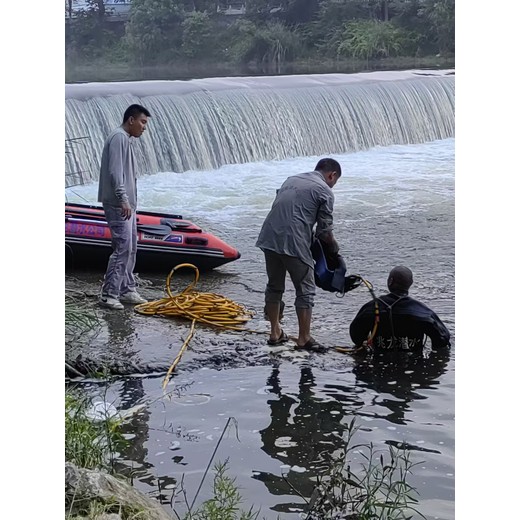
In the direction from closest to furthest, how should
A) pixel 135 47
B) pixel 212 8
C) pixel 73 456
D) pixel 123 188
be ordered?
pixel 73 456 < pixel 123 188 < pixel 135 47 < pixel 212 8

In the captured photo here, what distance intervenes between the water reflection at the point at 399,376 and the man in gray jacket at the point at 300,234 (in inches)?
13.6

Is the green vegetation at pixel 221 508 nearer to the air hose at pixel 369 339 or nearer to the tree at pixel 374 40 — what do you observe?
the air hose at pixel 369 339

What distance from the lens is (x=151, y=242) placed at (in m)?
6.38

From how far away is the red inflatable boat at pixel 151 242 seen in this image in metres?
6.23

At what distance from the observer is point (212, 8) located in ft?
45.0

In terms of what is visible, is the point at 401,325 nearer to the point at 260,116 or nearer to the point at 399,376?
the point at 399,376

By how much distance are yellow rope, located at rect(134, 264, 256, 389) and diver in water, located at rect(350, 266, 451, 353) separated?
707 millimetres

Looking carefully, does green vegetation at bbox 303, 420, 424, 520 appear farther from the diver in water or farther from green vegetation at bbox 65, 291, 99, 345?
green vegetation at bbox 65, 291, 99, 345

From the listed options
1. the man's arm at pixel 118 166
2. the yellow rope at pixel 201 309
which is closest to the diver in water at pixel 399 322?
the yellow rope at pixel 201 309

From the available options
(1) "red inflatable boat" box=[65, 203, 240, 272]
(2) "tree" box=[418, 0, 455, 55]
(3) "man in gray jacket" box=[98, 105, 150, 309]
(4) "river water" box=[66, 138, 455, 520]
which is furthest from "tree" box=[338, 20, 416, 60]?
(3) "man in gray jacket" box=[98, 105, 150, 309]

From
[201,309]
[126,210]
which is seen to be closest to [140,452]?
[201,309]
